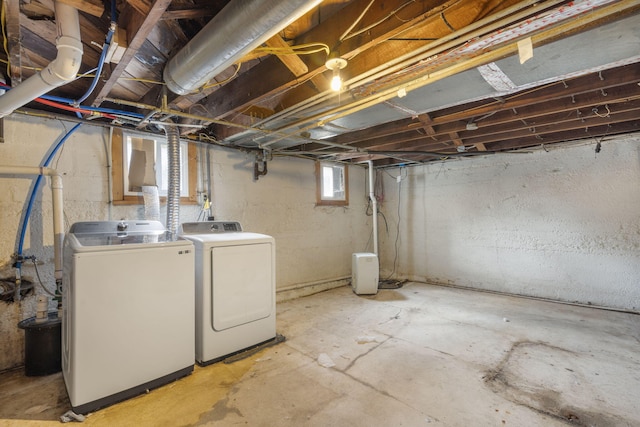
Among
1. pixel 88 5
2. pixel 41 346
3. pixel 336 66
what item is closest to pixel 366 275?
pixel 336 66

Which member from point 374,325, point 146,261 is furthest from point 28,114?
point 374,325

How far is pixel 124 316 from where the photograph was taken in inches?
76.0

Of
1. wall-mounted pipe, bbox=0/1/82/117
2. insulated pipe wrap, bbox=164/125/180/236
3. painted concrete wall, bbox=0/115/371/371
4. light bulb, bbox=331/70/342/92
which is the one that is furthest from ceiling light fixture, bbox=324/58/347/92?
painted concrete wall, bbox=0/115/371/371

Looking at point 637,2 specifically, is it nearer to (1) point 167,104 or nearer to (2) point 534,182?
(1) point 167,104

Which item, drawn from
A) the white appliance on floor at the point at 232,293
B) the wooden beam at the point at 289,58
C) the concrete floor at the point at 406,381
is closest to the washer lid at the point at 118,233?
the white appliance on floor at the point at 232,293

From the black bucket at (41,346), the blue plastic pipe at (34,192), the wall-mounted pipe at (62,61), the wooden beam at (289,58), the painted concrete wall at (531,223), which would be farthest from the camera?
the painted concrete wall at (531,223)

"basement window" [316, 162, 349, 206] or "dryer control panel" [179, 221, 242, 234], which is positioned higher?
"basement window" [316, 162, 349, 206]

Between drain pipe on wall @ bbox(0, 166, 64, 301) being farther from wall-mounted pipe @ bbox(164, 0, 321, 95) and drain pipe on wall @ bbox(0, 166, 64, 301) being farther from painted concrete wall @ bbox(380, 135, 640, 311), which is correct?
painted concrete wall @ bbox(380, 135, 640, 311)

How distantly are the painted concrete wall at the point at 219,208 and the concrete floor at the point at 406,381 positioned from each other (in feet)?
3.27

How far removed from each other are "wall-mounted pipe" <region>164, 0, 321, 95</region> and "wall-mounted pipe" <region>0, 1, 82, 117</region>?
17.3 inches

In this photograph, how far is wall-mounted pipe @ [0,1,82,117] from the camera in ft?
4.55

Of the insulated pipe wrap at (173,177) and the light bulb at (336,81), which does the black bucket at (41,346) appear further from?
the light bulb at (336,81)

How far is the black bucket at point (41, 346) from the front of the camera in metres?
2.20

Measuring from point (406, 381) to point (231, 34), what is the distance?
2.41m
